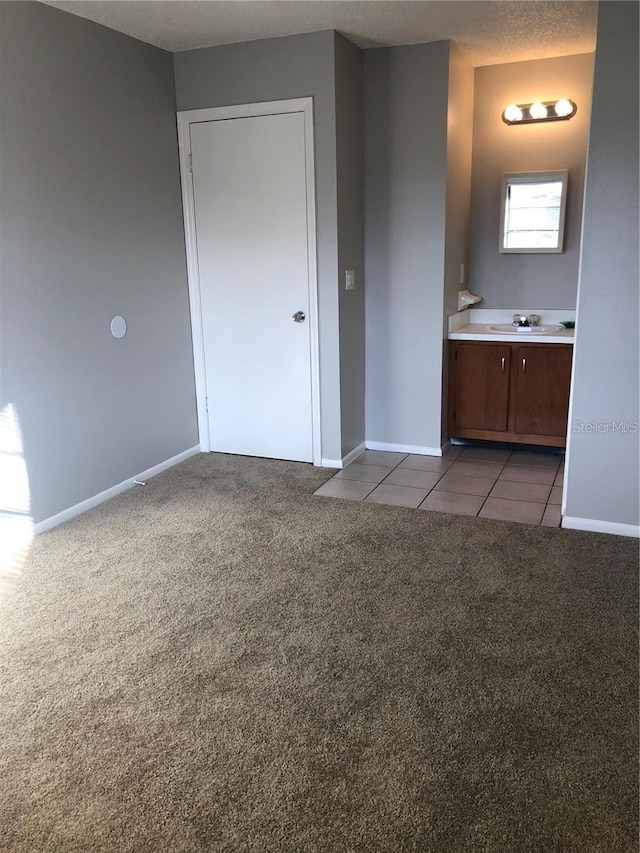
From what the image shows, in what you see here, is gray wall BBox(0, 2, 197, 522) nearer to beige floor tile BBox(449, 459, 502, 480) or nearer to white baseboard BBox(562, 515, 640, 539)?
beige floor tile BBox(449, 459, 502, 480)

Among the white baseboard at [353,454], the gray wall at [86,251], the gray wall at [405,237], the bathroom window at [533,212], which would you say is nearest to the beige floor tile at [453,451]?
the gray wall at [405,237]

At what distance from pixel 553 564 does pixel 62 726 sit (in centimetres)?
203

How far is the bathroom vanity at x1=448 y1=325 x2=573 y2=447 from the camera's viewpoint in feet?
13.7

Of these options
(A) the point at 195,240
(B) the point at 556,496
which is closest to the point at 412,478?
(B) the point at 556,496

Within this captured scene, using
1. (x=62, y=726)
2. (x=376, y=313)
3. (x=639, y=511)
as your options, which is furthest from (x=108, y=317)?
(x=639, y=511)

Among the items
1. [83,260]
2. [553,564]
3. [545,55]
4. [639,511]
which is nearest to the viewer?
[553,564]

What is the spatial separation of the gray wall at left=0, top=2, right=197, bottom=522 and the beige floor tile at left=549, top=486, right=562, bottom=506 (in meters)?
2.36

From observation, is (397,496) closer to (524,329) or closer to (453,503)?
(453,503)

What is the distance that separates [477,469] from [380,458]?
2.10 feet

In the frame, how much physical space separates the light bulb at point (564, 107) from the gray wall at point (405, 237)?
0.81 metres

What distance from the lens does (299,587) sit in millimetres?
2764

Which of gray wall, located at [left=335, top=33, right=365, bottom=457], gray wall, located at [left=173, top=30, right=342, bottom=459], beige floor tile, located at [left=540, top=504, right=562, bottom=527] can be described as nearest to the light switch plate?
gray wall, located at [left=335, top=33, right=365, bottom=457]

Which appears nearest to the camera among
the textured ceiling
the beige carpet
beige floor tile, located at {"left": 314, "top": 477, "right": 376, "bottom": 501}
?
A: the beige carpet

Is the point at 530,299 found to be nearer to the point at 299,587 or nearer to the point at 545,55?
the point at 545,55
